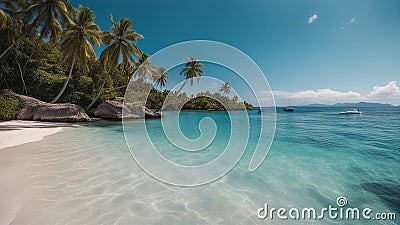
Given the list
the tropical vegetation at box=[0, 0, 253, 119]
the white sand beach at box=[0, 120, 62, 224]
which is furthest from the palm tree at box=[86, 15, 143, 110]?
the white sand beach at box=[0, 120, 62, 224]

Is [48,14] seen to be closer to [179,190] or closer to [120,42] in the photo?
[120,42]

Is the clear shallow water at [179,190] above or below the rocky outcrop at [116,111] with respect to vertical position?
below

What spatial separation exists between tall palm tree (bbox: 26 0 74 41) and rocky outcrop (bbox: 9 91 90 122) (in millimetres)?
6612

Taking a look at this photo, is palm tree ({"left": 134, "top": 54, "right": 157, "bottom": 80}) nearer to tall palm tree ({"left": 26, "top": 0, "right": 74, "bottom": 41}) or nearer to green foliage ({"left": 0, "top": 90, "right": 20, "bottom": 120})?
tall palm tree ({"left": 26, "top": 0, "right": 74, "bottom": 41})

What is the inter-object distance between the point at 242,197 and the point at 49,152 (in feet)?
24.3

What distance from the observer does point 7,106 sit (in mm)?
14461

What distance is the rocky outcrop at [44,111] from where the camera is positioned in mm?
15552

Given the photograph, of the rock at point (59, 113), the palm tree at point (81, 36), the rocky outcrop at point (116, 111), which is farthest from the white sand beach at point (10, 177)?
the rocky outcrop at point (116, 111)

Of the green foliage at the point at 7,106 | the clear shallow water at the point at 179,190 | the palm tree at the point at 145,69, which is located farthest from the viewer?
the palm tree at the point at 145,69

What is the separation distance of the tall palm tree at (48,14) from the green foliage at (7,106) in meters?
6.66

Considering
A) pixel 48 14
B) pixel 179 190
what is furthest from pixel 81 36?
pixel 179 190

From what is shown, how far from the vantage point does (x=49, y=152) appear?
23.1 feet

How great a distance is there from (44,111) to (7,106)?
2.30 meters

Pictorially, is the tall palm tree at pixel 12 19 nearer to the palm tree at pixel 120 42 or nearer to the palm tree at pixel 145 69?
the palm tree at pixel 120 42
